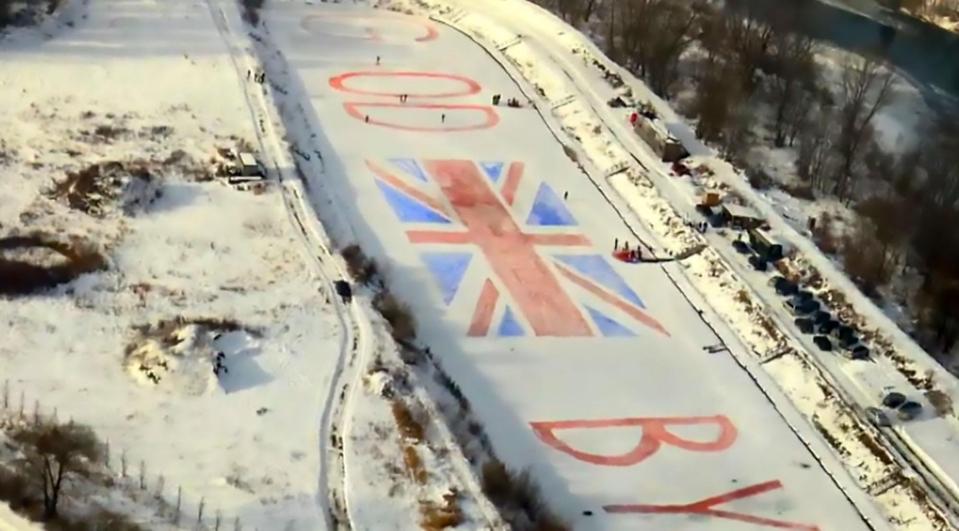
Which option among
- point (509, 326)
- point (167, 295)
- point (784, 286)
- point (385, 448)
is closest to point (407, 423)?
point (385, 448)

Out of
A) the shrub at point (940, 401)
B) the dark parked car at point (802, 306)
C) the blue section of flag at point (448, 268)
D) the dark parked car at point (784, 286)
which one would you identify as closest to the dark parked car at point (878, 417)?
the shrub at point (940, 401)

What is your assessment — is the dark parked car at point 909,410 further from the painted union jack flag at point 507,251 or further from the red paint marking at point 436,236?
the red paint marking at point 436,236

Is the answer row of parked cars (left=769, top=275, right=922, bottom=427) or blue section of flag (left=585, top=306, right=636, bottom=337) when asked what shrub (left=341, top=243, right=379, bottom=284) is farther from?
row of parked cars (left=769, top=275, right=922, bottom=427)

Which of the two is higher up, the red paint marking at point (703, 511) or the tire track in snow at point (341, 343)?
the tire track in snow at point (341, 343)

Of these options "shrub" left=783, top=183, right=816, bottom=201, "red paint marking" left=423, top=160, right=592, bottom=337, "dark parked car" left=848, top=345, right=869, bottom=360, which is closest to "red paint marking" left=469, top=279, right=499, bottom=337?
"red paint marking" left=423, top=160, right=592, bottom=337

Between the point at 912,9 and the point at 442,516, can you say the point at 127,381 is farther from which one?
the point at 912,9

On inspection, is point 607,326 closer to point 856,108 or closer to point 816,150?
point 816,150

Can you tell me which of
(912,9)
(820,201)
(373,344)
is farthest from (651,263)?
(912,9)

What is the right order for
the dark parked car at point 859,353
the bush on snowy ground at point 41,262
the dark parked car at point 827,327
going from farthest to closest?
the dark parked car at point 827,327 → the dark parked car at point 859,353 → the bush on snowy ground at point 41,262
